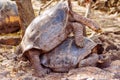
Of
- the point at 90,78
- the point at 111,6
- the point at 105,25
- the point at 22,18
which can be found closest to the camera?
the point at 90,78

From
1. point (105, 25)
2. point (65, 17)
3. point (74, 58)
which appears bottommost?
point (105, 25)

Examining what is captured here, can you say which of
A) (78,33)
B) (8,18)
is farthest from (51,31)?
(8,18)

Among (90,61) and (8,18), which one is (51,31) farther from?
(8,18)

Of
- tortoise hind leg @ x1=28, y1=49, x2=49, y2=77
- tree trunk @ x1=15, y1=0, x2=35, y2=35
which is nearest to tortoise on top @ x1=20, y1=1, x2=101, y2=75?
tortoise hind leg @ x1=28, y1=49, x2=49, y2=77

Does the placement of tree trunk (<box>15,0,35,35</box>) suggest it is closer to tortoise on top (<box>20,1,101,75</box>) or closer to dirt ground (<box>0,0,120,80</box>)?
dirt ground (<box>0,0,120,80</box>)

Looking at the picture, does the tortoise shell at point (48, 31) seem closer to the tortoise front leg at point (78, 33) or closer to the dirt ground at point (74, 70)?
the tortoise front leg at point (78, 33)

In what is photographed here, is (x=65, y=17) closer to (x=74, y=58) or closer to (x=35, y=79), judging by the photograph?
(x=74, y=58)

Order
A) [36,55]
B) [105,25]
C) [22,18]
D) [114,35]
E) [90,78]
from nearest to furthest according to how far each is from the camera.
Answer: [90,78], [36,55], [22,18], [114,35], [105,25]

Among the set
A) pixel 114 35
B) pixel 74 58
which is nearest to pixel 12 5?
pixel 114 35
